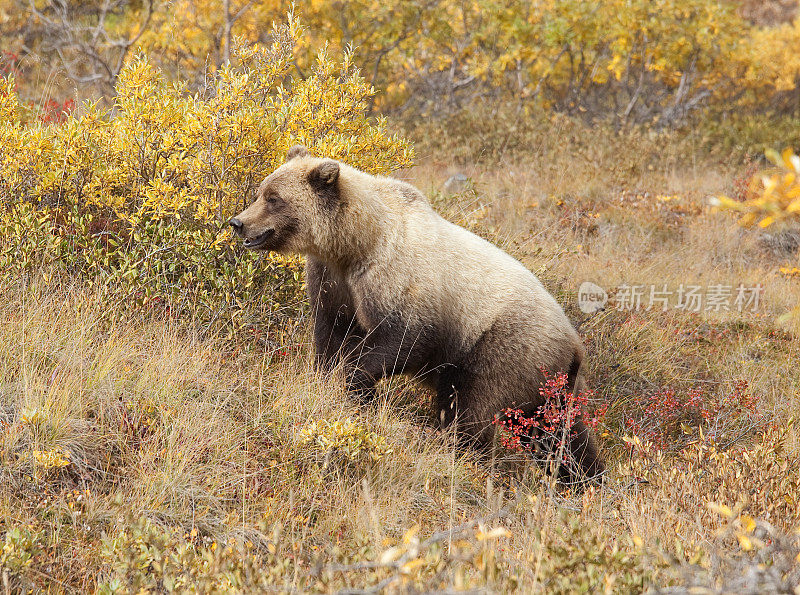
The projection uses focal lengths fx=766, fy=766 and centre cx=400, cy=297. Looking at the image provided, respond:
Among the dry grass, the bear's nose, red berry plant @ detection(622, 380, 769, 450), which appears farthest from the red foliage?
the bear's nose

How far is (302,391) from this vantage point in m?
4.53

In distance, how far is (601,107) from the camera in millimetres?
14328

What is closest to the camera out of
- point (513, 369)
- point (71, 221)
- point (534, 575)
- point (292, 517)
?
point (534, 575)

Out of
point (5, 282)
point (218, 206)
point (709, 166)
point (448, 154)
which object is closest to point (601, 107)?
point (709, 166)

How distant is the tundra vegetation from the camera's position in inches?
116

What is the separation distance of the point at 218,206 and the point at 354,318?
137cm

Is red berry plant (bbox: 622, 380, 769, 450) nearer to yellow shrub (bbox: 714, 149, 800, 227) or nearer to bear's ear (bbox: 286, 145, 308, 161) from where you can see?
bear's ear (bbox: 286, 145, 308, 161)

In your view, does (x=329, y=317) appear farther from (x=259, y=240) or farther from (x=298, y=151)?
(x=298, y=151)

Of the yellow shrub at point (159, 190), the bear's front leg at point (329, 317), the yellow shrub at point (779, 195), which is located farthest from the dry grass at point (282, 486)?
the yellow shrub at point (779, 195)

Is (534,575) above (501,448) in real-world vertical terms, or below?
above

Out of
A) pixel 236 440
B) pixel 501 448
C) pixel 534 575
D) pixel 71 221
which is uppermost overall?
pixel 71 221

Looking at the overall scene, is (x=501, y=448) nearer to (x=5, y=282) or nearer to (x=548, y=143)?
(x=5, y=282)

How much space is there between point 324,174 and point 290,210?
310 millimetres

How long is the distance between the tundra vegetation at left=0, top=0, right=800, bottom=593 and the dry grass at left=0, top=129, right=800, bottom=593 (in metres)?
0.02
